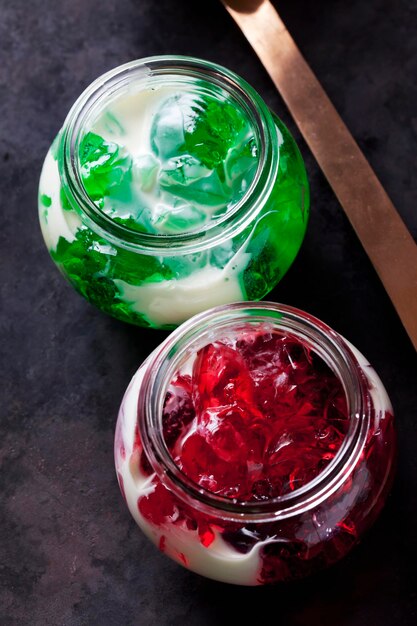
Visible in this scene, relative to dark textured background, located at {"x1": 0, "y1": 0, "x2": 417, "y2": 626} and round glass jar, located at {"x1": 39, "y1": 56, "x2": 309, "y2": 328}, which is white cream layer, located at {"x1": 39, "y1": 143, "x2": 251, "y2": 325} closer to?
round glass jar, located at {"x1": 39, "y1": 56, "x2": 309, "y2": 328}

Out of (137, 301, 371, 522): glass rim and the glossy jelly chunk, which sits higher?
the glossy jelly chunk

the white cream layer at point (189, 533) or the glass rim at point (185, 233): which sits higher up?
the glass rim at point (185, 233)

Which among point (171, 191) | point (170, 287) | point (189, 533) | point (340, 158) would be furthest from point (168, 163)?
point (189, 533)

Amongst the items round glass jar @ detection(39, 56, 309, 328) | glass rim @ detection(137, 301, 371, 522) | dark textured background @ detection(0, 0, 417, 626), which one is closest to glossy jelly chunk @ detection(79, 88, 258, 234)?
round glass jar @ detection(39, 56, 309, 328)

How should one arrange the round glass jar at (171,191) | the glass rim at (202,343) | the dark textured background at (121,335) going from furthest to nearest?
1. the dark textured background at (121,335)
2. the round glass jar at (171,191)
3. the glass rim at (202,343)

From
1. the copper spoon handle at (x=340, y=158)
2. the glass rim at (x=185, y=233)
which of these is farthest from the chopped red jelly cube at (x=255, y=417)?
the copper spoon handle at (x=340, y=158)

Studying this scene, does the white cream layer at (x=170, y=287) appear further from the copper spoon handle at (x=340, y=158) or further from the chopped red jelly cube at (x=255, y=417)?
Answer: the copper spoon handle at (x=340, y=158)

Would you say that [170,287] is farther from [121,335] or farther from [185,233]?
[121,335]
